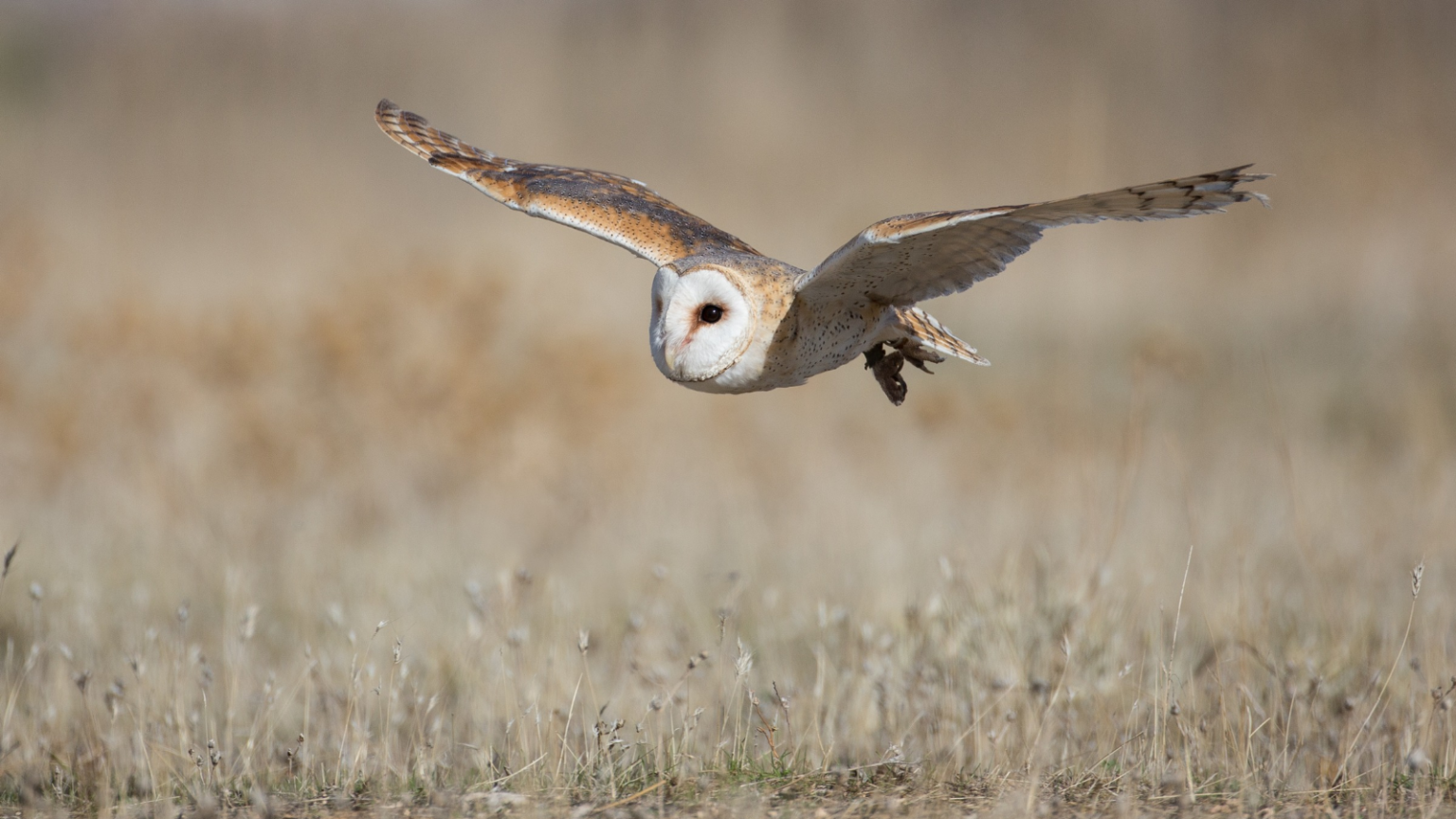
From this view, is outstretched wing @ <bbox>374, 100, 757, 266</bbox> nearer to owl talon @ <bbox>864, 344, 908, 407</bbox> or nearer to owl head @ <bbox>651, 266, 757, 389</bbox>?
owl head @ <bbox>651, 266, 757, 389</bbox>

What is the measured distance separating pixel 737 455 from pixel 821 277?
5450mm

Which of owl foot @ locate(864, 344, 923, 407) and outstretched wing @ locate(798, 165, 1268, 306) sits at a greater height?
outstretched wing @ locate(798, 165, 1268, 306)

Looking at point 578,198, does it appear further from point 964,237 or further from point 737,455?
point 737,455

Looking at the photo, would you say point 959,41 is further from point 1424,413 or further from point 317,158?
point 1424,413

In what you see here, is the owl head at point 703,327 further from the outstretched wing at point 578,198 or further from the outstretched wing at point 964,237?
the outstretched wing at point 578,198

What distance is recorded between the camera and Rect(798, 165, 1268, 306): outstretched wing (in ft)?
8.31

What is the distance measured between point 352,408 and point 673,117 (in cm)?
1045

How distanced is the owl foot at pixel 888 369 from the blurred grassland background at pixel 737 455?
809mm

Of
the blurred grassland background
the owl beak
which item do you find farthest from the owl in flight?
the blurred grassland background

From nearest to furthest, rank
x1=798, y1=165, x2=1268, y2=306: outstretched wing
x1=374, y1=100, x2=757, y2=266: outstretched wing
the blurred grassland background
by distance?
x1=798, y1=165, x2=1268, y2=306: outstretched wing, x1=374, y1=100, x2=757, y2=266: outstretched wing, the blurred grassland background

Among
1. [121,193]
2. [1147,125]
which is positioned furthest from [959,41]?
[121,193]

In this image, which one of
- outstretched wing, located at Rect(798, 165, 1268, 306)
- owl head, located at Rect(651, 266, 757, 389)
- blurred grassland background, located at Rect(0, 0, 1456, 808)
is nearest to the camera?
outstretched wing, located at Rect(798, 165, 1268, 306)

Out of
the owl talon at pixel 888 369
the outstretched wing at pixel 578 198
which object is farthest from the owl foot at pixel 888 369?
the outstretched wing at pixel 578 198

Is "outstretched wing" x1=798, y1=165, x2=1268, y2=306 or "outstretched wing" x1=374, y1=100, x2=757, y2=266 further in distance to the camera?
"outstretched wing" x1=374, y1=100, x2=757, y2=266
